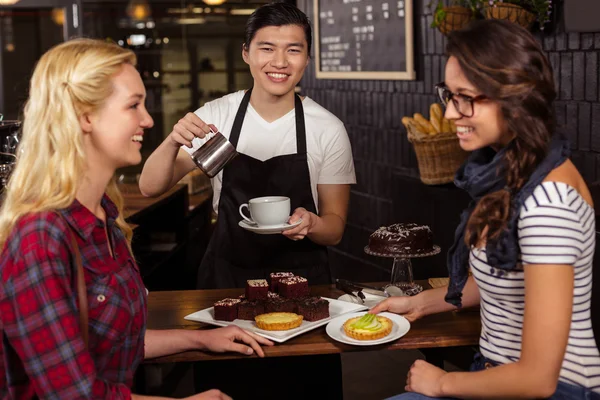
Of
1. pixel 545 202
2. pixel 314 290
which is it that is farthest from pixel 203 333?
pixel 545 202

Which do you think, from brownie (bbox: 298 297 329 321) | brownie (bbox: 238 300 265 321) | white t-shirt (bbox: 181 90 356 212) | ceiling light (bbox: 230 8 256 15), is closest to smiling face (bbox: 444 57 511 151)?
brownie (bbox: 298 297 329 321)

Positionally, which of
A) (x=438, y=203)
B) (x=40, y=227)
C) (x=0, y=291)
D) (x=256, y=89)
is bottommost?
(x=438, y=203)

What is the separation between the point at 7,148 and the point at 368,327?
2181mm

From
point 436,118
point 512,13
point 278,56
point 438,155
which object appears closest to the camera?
point 278,56

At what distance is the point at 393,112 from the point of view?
18.1ft

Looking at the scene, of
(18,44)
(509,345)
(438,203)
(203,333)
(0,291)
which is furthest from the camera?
(18,44)

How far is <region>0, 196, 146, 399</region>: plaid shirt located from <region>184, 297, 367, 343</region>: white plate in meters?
0.48

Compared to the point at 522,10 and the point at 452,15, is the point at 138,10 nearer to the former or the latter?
the point at 452,15

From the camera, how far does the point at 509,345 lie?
180 centimetres

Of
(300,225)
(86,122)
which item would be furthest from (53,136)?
(300,225)

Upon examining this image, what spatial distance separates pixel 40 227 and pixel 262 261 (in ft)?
4.36

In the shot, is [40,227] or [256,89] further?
[256,89]

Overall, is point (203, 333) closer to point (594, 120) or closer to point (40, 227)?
point (40, 227)

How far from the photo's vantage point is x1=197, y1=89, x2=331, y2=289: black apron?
9.23ft
